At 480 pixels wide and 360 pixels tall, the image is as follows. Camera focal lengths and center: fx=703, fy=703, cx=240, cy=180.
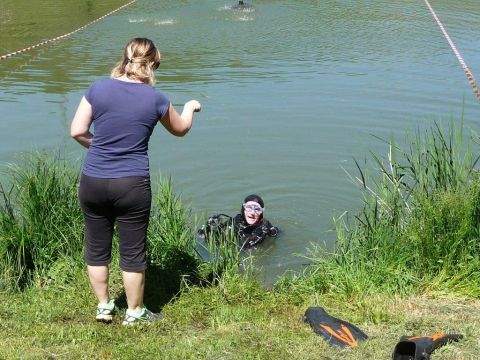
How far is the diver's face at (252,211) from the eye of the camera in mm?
7242

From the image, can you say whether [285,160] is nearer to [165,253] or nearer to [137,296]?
[165,253]

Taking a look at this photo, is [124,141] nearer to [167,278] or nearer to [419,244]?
[167,278]

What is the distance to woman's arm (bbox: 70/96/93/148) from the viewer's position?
167 inches

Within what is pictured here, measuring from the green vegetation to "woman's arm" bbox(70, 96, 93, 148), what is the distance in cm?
120

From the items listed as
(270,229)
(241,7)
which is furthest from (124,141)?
(241,7)

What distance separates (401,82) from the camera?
12641 millimetres

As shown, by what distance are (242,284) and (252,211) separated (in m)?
2.07

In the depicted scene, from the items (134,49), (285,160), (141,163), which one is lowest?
(285,160)

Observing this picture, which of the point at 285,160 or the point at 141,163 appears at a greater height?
the point at 141,163

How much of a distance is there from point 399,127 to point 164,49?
23.8ft

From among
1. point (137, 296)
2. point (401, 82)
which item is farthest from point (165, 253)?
point (401, 82)

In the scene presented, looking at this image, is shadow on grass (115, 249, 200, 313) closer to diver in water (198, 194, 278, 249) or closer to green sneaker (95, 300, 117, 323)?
green sneaker (95, 300, 117, 323)

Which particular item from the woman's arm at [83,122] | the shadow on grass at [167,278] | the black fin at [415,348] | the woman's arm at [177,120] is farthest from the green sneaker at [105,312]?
the black fin at [415,348]

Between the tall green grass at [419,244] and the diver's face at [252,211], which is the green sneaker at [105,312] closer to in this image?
the tall green grass at [419,244]
